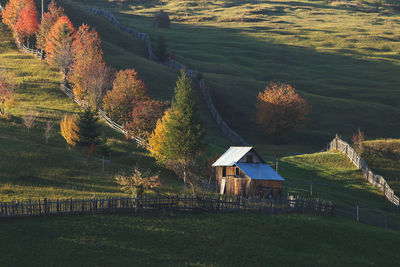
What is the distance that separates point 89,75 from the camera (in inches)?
3290

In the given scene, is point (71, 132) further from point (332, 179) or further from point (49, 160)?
point (332, 179)

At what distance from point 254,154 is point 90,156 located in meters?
18.8

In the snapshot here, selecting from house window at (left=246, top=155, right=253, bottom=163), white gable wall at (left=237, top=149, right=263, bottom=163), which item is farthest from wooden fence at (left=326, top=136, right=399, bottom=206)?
house window at (left=246, top=155, right=253, bottom=163)

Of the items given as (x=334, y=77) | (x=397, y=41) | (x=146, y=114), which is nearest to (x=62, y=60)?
(x=146, y=114)

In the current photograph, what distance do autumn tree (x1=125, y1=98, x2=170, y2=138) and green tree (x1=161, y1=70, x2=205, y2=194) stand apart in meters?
8.39

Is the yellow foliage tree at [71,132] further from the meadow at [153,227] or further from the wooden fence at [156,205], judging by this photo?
the wooden fence at [156,205]

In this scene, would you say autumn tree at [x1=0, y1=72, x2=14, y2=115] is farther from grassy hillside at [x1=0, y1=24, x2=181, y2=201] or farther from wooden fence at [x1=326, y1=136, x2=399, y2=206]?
wooden fence at [x1=326, y1=136, x2=399, y2=206]

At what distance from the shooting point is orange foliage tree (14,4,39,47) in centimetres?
10919

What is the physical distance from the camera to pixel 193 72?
110 m

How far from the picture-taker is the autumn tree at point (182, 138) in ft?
198

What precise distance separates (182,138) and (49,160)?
14.4 metres

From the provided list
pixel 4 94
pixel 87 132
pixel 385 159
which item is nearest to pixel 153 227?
pixel 87 132

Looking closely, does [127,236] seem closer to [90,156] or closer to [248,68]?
[90,156]

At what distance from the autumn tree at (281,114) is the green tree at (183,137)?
34.9m
